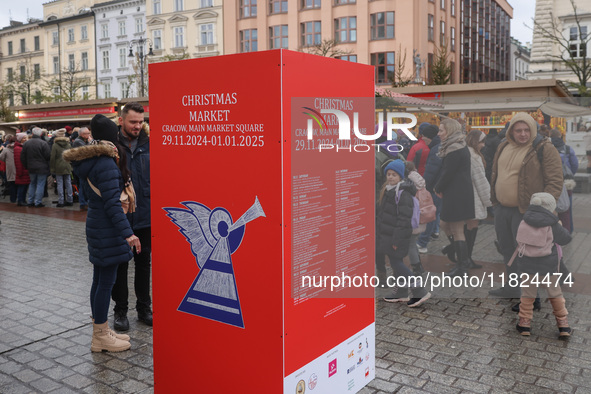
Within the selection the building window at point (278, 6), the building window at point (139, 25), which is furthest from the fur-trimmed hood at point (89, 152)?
the building window at point (139, 25)

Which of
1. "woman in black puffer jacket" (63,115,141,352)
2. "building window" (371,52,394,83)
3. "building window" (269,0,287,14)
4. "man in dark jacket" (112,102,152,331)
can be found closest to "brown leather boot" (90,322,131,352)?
"woman in black puffer jacket" (63,115,141,352)

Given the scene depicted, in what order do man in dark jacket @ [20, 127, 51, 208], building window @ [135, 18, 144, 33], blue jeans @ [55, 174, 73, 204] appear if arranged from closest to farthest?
man in dark jacket @ [20, 127, 51, 208]
blue jeans @ [55, 174, 73, 204]
building window @ [135, 18, 144, 33]

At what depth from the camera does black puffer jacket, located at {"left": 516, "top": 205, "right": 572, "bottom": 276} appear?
5.15m

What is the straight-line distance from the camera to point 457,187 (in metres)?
6.36

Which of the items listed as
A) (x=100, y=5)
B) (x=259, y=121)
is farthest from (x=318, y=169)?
(x=100, y=5)

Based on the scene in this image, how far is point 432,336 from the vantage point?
17.1ft

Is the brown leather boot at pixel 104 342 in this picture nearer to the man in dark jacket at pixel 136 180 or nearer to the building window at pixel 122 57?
the man in dark jacket at pixel 136 180

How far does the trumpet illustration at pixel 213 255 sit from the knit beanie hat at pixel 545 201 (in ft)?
10.8

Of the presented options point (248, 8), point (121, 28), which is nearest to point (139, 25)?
point (121, 28)

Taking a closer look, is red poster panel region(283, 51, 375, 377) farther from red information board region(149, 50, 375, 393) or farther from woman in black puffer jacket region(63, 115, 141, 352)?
woman in black puffer jacket region(63, 115, 141, 352)

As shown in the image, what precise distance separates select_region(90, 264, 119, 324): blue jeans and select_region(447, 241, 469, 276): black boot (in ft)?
11.6

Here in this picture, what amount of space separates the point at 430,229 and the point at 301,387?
379 centimetres

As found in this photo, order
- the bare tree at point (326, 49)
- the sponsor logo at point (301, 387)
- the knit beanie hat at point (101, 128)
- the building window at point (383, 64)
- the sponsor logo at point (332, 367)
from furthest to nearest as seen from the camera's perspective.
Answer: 1. the building window at point (383, 64)
2. the bare tree at point (326, 49)
3. the knit beanie hat at point (101, 128)
4. the sponsor logo at point (332, 367)
5. the sponsor logo at point (301, 387)

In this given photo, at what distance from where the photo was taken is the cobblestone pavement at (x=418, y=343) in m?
4.25
